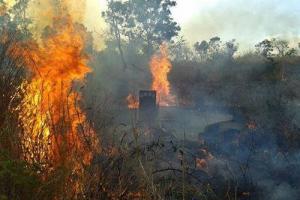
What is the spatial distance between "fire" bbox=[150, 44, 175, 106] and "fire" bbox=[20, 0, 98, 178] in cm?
1792

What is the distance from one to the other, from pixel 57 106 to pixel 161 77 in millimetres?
28020

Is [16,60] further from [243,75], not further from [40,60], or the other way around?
[243,75]

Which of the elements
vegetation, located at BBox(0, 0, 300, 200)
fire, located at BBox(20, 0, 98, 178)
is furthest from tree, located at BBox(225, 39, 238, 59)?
fire, located at BBox(20, 0, 98, 178)

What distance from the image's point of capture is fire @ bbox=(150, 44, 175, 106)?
31.7 meters

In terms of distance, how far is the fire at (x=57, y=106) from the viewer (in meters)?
3.88

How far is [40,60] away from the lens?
33.7 feet

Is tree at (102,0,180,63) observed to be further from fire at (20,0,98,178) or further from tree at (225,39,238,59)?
fire at (20,0,98,178)

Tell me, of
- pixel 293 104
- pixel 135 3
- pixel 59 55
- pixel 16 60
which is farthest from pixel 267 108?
pixel 135 3

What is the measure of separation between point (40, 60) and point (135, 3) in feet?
101

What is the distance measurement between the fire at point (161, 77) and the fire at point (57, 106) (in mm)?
17925

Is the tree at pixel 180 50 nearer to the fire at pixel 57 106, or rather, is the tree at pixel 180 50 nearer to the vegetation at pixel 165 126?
the vegetation at pixel 165 126

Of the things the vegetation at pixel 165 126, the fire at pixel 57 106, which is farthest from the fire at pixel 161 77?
the fire at pixel 57 106

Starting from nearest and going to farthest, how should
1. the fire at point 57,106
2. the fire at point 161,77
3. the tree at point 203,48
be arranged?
1. the fire at point 57,106
2. the fire at point 161,77
3. the tree at point 203,48

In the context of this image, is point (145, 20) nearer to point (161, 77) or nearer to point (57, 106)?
point (161, 77)
